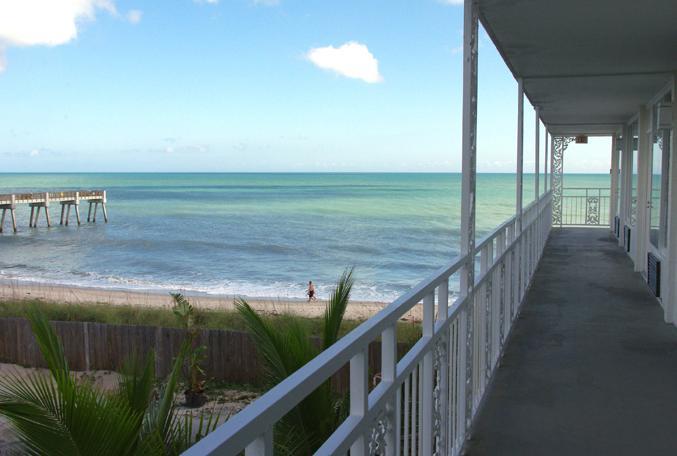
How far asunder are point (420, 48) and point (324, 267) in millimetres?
32486

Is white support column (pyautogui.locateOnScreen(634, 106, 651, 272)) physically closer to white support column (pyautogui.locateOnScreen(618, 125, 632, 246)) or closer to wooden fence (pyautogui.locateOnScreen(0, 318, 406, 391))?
white support column (pyautogui.locateOnScreen(618, 125, 632, 246))

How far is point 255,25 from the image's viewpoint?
49.7m

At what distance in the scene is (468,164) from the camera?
10.3 ft

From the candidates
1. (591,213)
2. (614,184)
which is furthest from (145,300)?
(591,213)

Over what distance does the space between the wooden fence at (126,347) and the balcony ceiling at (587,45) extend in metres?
3.70

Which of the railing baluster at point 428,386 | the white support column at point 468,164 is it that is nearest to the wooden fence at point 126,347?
the white support column at point 468,164

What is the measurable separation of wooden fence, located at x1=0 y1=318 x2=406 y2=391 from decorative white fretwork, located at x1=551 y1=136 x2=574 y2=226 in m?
10.3

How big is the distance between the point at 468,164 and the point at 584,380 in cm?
182

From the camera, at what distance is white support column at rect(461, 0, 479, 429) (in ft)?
9.98

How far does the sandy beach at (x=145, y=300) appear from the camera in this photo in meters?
15.0

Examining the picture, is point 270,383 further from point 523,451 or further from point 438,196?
point 438,196

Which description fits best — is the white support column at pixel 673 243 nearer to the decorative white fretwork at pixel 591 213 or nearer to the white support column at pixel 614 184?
the white support column at pixel 614 184

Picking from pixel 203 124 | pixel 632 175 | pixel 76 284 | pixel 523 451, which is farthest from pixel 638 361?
pixel 203 124

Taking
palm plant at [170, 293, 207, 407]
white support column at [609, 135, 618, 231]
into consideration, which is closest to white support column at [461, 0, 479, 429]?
palm plant at [170, 293, 207, 407]
